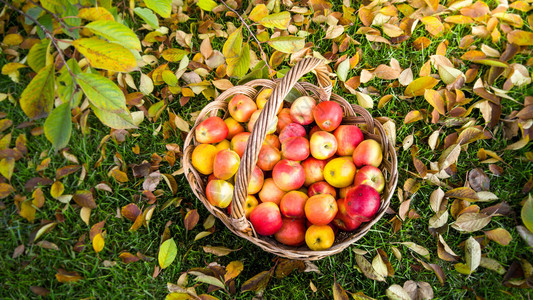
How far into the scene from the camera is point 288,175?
1.52 meters

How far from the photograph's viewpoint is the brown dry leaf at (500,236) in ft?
5.38

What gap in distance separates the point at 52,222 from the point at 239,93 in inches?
50.0

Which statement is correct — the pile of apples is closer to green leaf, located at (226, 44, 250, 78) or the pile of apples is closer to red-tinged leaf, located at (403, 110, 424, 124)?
green leaf, located at (226, 44, 250, 78)

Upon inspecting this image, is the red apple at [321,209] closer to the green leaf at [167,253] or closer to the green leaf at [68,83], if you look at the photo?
the green leaf at [167,253]

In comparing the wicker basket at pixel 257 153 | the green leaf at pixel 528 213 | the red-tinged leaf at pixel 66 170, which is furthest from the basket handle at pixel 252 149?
the green leaf at pixel 528 213

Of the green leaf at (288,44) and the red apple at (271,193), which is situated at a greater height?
the green leaf at (288,44)

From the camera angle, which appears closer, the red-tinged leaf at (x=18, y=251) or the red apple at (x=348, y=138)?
the red apple at (x=348, y=138)

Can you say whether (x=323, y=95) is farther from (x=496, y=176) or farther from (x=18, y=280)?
(x=18, y=280)

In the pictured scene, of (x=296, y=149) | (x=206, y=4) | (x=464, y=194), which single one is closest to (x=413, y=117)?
(x=464, y=194)

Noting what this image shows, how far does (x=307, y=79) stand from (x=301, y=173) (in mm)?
893

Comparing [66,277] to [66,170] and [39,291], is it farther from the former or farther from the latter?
[66,170]

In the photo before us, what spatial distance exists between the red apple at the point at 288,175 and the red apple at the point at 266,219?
A: 12 centimetres

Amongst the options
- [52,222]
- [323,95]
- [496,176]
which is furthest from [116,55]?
[496,176]

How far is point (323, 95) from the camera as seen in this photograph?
1671 millimetres
